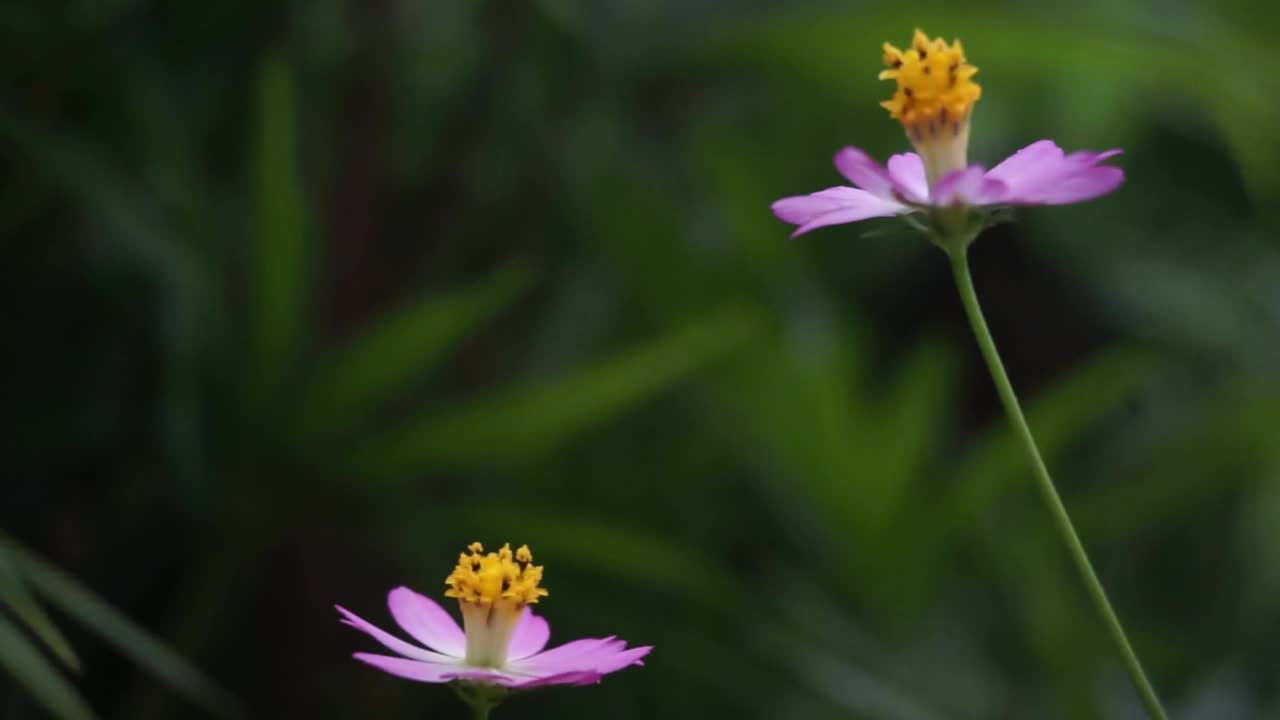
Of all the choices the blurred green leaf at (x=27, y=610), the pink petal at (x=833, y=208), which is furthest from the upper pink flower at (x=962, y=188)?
the blurred green leaf at (x=27, y=610)

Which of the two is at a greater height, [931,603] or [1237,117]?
[1237,117]

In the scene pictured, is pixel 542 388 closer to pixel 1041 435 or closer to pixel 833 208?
pixel 1041 435

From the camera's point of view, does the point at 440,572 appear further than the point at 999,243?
No

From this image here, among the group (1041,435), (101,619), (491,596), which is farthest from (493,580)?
(1041,435)

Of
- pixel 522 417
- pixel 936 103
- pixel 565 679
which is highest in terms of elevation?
pixel 522 417

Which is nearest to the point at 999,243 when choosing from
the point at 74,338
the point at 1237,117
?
the point at 1237,117

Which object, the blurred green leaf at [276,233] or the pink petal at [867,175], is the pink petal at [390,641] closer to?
the pink petal at [867,175]

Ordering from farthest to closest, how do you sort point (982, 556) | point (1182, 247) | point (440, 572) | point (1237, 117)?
point (1182, 247) < point (1237, 117) < point (982, 556) < point (440, 572)

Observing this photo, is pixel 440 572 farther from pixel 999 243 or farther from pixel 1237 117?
pixel 999 243
